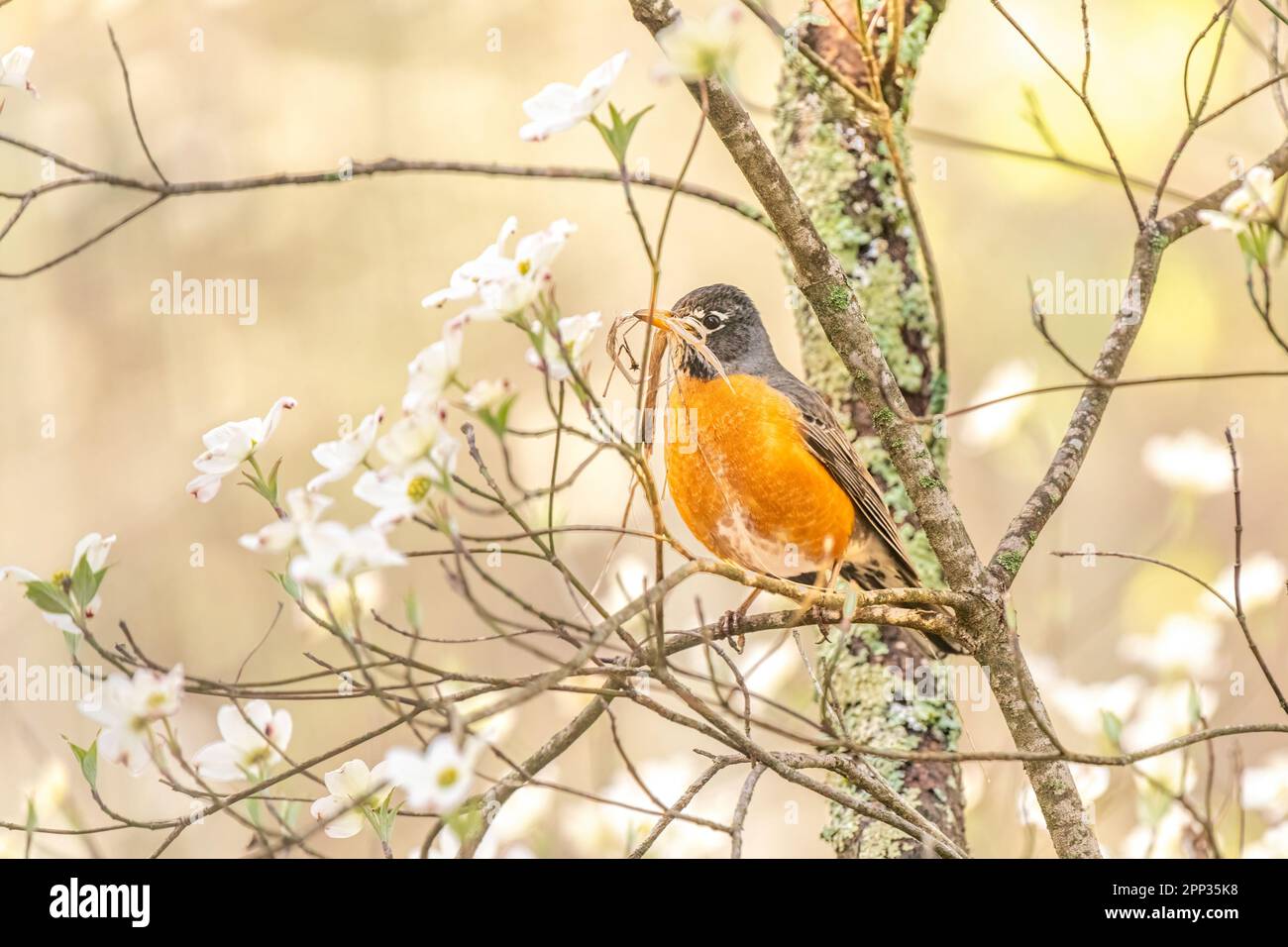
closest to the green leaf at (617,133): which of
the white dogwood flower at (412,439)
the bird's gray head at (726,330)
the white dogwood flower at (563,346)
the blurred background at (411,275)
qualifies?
the white dogwood flower at (563,346)

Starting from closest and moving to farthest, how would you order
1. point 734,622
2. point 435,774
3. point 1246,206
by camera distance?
point 435,774, point 1246,206, point 734,622

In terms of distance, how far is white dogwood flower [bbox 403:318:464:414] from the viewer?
144cm

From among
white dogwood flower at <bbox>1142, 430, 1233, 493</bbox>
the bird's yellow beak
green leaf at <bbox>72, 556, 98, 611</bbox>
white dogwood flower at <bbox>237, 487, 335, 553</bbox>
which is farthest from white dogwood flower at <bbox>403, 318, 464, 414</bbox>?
white dogwood flower at <bbox>1142, 430, 1233, 493</bbox>

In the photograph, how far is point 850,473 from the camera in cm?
337

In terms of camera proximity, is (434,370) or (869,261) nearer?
(434,370)

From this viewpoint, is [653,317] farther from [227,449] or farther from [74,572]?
[74,572]

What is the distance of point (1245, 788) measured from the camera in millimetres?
3041

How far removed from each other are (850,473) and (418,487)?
6.88 ft

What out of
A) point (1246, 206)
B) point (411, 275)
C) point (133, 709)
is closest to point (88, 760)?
point (133, 709)

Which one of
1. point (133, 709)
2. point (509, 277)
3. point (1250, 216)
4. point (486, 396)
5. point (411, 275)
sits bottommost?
point (133, 709)

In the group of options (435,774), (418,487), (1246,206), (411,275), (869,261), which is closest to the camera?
(435,774)

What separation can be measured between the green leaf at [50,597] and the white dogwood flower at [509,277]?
2.11ft

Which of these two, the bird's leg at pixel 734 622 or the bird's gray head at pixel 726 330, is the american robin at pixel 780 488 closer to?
the bird's leg at pixel 734 622

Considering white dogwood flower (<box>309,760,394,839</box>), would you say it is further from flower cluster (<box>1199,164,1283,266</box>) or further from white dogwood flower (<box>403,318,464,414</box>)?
flower cluster (<box>1199,164,1283,266</box>)
